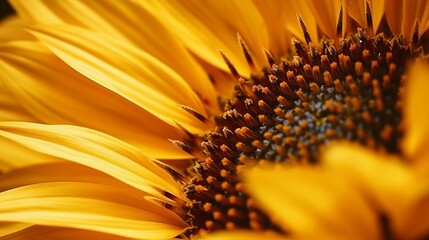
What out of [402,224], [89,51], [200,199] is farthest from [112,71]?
[402,224]

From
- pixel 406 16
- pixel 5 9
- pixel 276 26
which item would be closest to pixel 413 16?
pixel 406 16

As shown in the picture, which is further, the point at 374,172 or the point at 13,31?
the point at 13,31

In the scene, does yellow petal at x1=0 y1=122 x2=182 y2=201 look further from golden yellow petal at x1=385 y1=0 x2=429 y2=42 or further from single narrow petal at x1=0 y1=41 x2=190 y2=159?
golden yellow petal at x1=385 y1=0 x2=429 y2=42

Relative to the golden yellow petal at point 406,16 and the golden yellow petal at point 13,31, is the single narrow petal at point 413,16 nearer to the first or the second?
the golden yellow petal at point 406,16

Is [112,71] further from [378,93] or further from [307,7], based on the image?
[378,93]

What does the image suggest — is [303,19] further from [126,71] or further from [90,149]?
[90,149]

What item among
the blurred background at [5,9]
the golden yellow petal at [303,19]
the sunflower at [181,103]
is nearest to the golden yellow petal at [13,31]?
the sunflower at [181,103]
